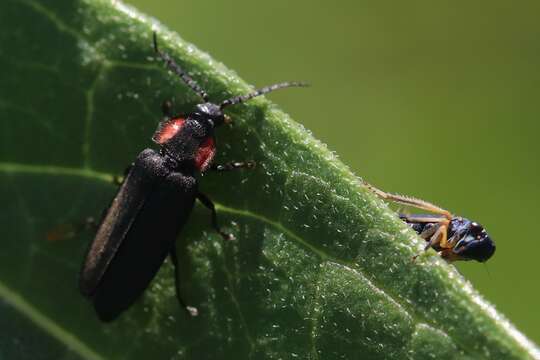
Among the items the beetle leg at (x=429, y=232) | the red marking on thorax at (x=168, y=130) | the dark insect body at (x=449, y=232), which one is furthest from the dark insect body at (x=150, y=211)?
the beetle leg at (x=429, y=232)

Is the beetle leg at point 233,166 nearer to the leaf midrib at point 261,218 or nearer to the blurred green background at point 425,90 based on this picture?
the leaf midrib at point 261,218

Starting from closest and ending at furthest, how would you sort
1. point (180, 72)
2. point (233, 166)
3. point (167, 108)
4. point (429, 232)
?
point (180, 72) → point (233, 166) → point (167, 108) → point (429, 232)

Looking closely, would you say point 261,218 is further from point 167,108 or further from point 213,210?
point 167,108

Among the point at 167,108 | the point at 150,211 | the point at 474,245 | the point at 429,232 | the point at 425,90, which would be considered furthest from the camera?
the point at 425,90

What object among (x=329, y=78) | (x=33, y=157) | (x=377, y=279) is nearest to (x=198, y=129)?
(x=33, y=157)

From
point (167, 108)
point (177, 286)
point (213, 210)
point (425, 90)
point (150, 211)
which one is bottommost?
point (177, 286)

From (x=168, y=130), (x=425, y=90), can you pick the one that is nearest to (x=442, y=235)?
(x=168, y=130)

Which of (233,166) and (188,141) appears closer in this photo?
(233,166)
